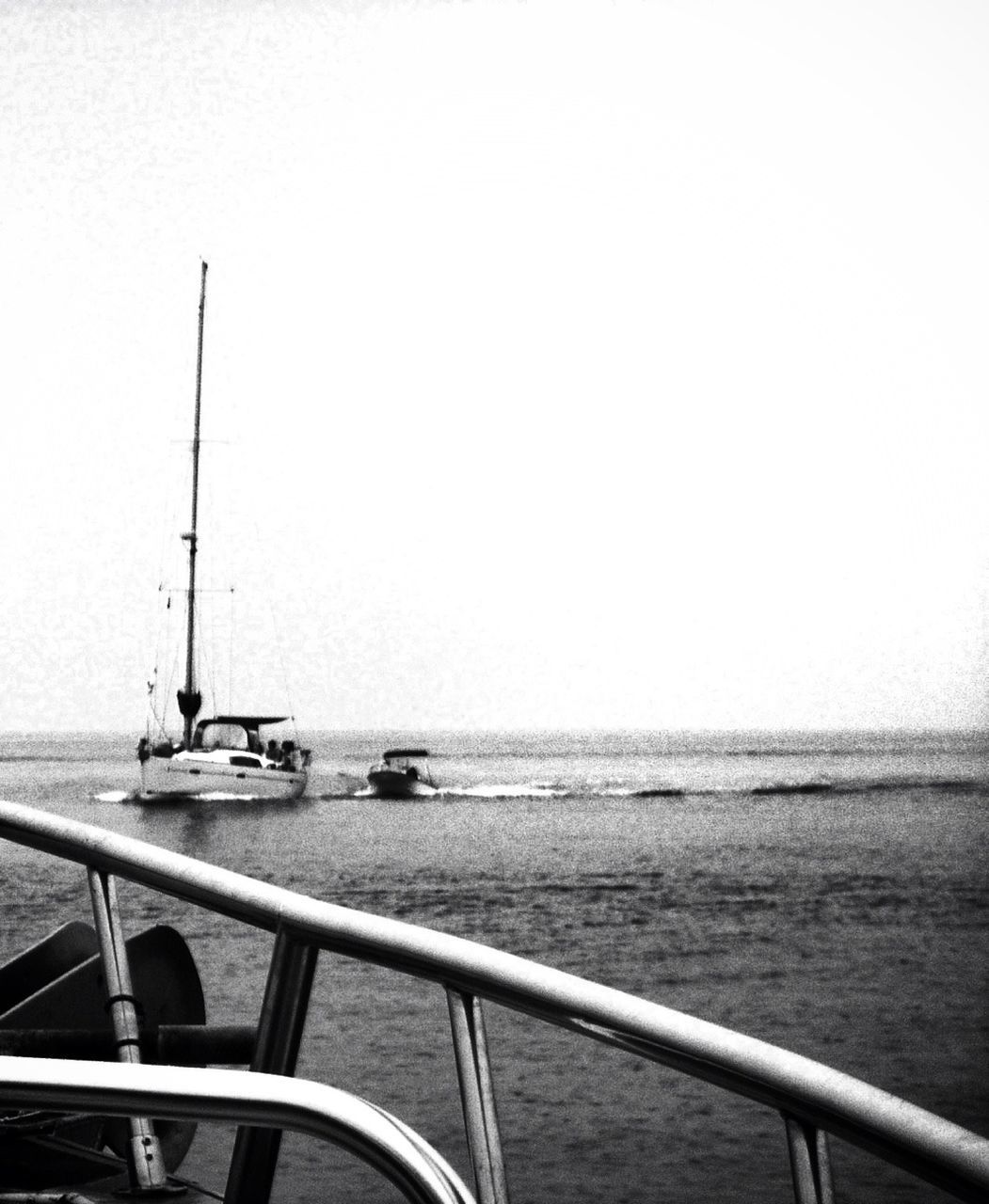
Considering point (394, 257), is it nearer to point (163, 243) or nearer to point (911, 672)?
point (163, 243)

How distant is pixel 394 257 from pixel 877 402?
6.62 feet

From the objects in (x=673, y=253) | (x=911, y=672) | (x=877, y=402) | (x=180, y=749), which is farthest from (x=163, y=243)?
(x=180, y=749)

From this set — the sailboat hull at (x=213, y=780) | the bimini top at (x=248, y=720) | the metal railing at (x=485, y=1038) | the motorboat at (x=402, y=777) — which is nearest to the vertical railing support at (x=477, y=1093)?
the metal railing at (x=485, y=1038)

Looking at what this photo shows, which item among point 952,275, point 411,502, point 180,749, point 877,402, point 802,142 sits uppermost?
point 802,142

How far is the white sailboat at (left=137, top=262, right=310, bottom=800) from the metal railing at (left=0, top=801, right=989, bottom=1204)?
5203mm

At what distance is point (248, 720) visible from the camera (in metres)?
6.52

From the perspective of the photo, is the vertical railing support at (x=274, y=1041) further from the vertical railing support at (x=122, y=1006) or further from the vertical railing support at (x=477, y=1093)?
the vertical railing support at (x=122, y=1006)

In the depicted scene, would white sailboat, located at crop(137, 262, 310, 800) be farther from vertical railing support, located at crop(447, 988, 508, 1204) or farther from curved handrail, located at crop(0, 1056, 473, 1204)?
A: curved handrail, located at crop(0, 1056, 473, 1204)

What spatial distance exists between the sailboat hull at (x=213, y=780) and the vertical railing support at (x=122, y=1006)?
25.2ft

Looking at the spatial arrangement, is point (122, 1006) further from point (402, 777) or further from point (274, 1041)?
point (402, 777)

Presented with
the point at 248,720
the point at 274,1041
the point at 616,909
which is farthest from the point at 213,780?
the point at 274,1041

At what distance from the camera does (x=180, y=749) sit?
908cm

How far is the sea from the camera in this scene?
522 cm

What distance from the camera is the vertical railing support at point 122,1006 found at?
75 centimetres
